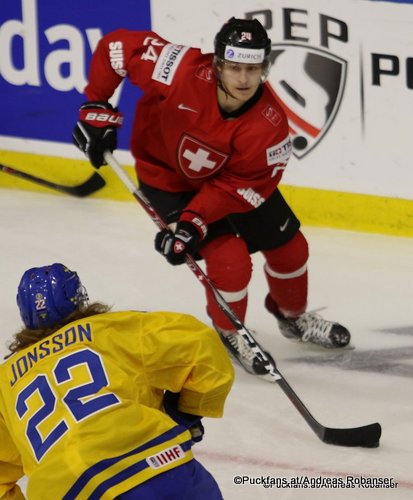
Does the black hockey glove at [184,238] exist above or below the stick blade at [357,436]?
above

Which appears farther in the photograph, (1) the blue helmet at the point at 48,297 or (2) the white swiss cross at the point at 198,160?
(2) the white swiss cross at the point at 198,160

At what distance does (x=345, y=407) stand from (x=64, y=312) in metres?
1.46

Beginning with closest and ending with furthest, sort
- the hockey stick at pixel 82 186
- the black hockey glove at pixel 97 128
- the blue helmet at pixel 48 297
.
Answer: the blue helmet at pixel 48 297
the black hockey glove at pixel 97 128
the hockey stick at pixel 82 186

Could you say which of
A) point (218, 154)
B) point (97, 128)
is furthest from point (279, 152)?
point (97, 128)

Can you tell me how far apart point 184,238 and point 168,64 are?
1.77ft

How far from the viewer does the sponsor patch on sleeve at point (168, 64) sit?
394 cm

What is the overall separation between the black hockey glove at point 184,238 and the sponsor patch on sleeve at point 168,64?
16.3 inches

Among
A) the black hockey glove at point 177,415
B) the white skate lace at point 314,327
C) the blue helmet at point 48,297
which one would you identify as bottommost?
the white skate lace at point 314,327

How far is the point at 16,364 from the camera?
2535mm

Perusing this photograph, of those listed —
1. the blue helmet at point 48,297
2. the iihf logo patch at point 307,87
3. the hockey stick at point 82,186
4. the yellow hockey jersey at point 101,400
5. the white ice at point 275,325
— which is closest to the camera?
the yellow hockey jersey at point 101,400

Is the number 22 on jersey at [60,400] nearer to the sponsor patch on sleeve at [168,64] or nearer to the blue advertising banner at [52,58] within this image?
the sponsor patch on sleeve at [168,64]

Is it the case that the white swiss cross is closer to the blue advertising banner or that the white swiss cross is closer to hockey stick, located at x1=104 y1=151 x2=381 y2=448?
hockey stick, located at x1=104 y1=151 x2=381 y2=448

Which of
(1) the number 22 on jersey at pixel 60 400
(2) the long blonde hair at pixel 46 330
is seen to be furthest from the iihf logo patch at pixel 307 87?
(1) the number 22 on jersey at pixel 60 400

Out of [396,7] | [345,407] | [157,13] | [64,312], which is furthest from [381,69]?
[64,312]
